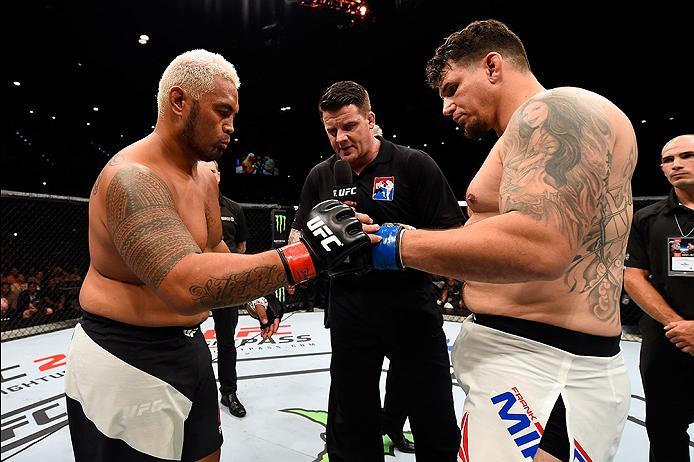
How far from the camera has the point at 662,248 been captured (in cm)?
192

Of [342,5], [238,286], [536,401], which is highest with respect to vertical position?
[342,5]

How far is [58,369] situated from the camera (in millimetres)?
3344

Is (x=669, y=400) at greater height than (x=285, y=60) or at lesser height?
lesser

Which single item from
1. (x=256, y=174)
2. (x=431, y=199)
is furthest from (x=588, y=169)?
(x=256, y=174)

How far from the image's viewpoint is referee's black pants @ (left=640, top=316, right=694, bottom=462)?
172 cm

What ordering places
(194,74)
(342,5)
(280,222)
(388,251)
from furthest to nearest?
1. (342,5)
2. (280,222)
3. (194,74)
4. (388,251)

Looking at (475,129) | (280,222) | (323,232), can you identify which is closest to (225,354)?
(323,232)

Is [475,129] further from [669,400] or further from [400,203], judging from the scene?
[669,400]

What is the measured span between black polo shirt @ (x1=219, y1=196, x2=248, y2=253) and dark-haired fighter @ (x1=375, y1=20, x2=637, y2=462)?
2415 mm

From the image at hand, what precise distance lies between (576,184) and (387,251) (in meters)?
0.41

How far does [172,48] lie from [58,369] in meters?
6.84

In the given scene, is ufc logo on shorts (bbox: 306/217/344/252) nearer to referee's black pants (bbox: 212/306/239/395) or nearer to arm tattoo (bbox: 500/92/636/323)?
arm tattoo (bbox: 500/92/636/323)

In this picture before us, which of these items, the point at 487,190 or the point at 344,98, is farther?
the point at 344,98

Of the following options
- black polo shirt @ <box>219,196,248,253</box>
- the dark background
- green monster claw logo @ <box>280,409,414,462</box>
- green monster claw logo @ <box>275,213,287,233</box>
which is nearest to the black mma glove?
green monster claw logo @ <box>280,409,414,462</box>
